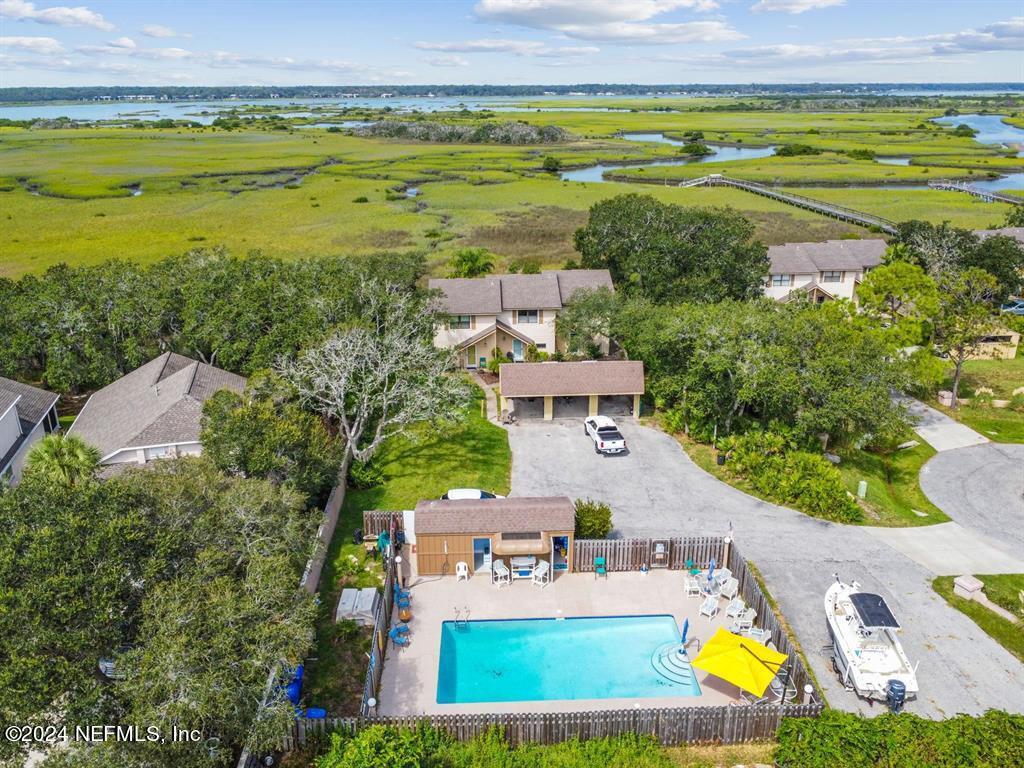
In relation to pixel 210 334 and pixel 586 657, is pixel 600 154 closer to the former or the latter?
pixel 210 334

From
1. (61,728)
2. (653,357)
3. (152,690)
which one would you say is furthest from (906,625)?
(61,728)

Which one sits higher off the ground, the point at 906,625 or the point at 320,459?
the point at 320,459

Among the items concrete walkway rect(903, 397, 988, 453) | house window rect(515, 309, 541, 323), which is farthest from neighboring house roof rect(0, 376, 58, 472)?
concrete walkway rect(903, 397, 988, 453)

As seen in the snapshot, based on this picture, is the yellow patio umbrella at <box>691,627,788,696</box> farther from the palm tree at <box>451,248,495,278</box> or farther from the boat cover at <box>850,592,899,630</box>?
the palm tree at <box>451,248,495,278</box>

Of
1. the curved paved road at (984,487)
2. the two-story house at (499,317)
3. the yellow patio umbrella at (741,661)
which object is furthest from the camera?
the two-story house at (499,317)

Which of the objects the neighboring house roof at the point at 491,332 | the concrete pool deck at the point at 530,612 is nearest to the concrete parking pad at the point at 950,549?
the concrete pool deck at the point at 530,612

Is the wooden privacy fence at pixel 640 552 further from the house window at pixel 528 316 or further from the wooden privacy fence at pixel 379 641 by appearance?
the house window at pixel 528 316

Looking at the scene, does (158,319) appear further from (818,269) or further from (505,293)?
(818,269)
